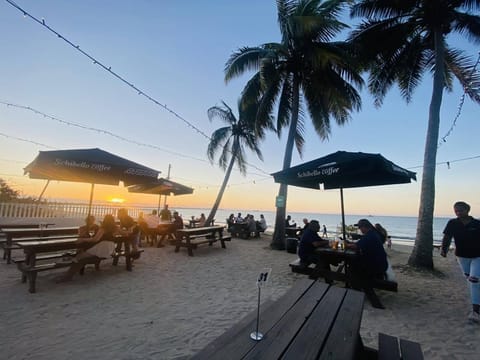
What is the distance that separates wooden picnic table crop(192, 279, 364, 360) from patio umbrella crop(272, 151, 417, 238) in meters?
2.59

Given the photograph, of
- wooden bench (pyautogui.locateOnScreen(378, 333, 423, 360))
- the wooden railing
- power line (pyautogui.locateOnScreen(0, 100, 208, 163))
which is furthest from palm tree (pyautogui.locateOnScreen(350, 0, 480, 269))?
the wooden railing

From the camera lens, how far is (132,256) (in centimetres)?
566

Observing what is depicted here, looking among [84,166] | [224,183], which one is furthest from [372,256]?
[224,183]

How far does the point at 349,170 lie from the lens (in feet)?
14.1

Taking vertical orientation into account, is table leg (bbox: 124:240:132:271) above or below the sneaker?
above

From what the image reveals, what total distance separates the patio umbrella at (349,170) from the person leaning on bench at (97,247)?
12.6ft

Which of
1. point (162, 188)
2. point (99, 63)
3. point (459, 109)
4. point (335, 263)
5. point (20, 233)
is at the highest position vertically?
point (459, 109)

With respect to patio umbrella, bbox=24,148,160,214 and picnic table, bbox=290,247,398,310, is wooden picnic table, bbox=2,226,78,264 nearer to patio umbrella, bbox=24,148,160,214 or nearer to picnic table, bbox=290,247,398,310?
patio umbrella, bbox=24,148,160,214

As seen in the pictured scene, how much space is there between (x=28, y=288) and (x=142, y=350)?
3.16m

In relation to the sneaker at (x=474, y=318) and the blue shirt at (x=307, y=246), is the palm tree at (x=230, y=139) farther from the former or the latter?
the sneaker at (x=474, y=318)

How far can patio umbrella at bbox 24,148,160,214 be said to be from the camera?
5.38m

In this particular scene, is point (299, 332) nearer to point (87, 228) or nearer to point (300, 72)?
point (87, 228)

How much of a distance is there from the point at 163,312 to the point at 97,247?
8.26 ft

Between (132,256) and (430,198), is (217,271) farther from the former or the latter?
(430,198)
